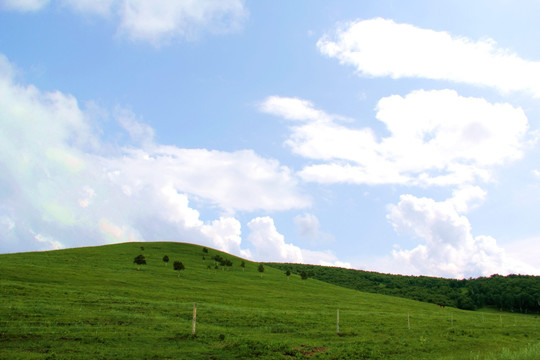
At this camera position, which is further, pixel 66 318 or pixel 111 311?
pixel 111 311

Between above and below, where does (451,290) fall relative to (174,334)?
below

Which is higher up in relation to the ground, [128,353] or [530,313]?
[128,353]

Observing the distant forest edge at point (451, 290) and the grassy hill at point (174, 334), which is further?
the distant forest edge at point (451, 290)

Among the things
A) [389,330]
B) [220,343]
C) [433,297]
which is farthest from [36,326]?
[433,297]

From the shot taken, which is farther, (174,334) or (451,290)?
(451,290)

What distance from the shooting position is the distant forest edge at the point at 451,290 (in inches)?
5192

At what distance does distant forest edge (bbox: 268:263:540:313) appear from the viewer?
131875 millimetres

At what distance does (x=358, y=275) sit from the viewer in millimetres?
180875

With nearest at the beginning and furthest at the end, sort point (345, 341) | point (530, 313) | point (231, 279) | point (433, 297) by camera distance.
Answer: point (345, 341) < point (231, 279) < point (530, 313) < point (433, 297)

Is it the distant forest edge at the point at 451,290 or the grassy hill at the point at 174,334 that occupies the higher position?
the grassy hill at the point at 174,334

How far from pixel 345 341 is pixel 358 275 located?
535 feet

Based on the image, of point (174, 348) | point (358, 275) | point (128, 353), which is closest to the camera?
point (128, 353)

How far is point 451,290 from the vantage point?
160 meters

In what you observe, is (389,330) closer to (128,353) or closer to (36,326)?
(128,353)
